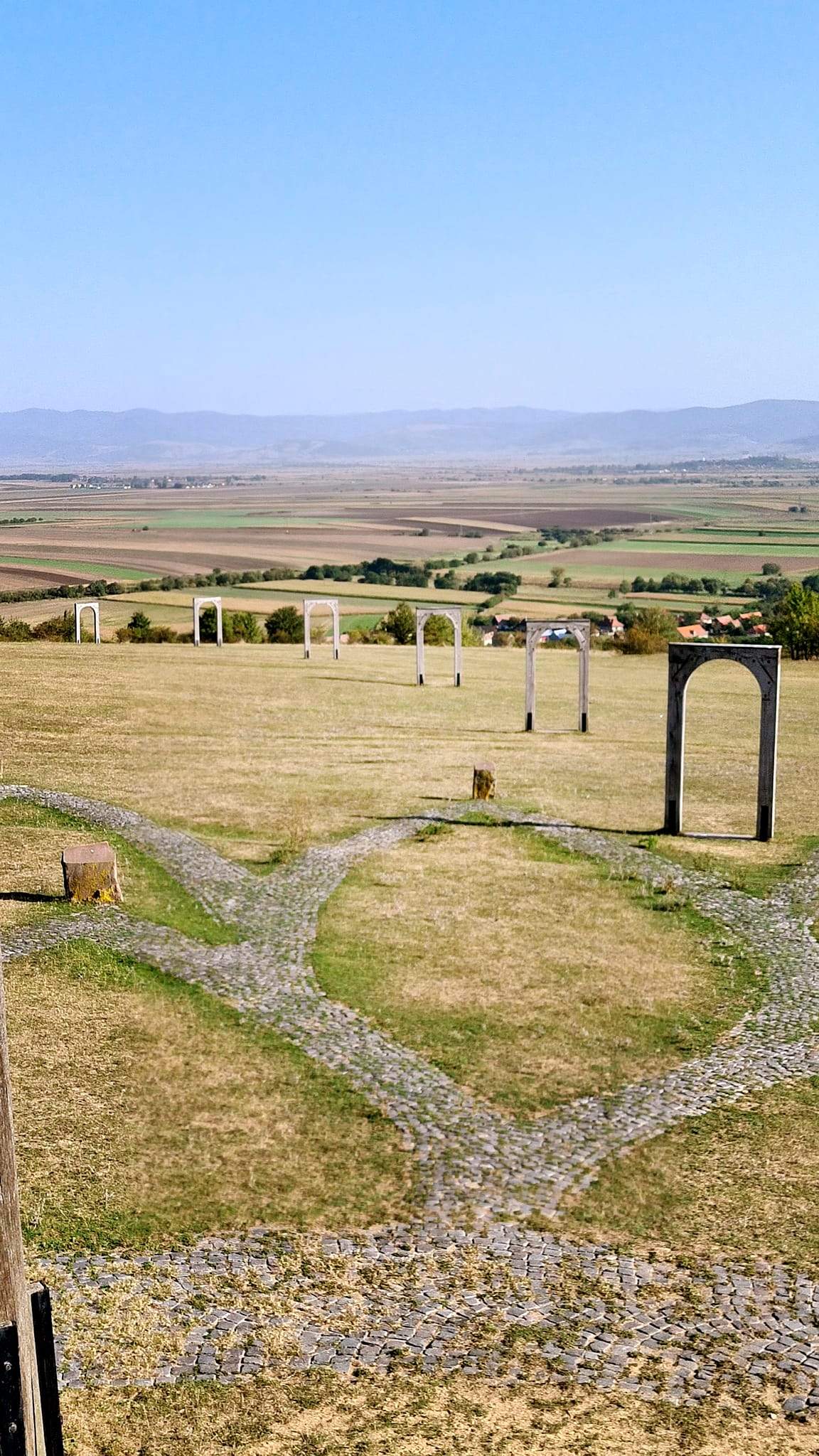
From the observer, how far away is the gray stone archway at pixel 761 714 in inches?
802

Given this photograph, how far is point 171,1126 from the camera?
428 inches

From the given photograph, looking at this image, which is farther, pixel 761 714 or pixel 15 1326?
pixel 761 714

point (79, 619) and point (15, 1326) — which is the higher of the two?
point (15, 1326)

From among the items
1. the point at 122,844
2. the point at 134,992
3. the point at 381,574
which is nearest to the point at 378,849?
the point at 122,844

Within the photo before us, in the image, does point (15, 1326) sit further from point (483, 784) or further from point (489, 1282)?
point (483, 784)

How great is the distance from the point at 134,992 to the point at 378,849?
6.77 m

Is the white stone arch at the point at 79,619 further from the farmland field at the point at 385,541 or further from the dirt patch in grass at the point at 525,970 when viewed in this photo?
the dirt patch in grass at the point at 525,970

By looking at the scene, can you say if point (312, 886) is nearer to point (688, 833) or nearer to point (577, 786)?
point (688, 833)

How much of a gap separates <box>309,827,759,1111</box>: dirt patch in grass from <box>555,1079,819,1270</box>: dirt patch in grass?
3.88ft

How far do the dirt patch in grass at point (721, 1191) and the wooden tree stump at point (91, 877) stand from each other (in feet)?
26.6

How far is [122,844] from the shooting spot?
65.2 ft

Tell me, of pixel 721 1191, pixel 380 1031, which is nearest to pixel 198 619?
pixel 380 1031

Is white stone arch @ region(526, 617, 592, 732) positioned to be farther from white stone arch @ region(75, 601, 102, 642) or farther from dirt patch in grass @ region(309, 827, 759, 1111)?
white stone arch @ region(75, 601, 102, 642)

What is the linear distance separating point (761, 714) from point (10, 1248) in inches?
708
